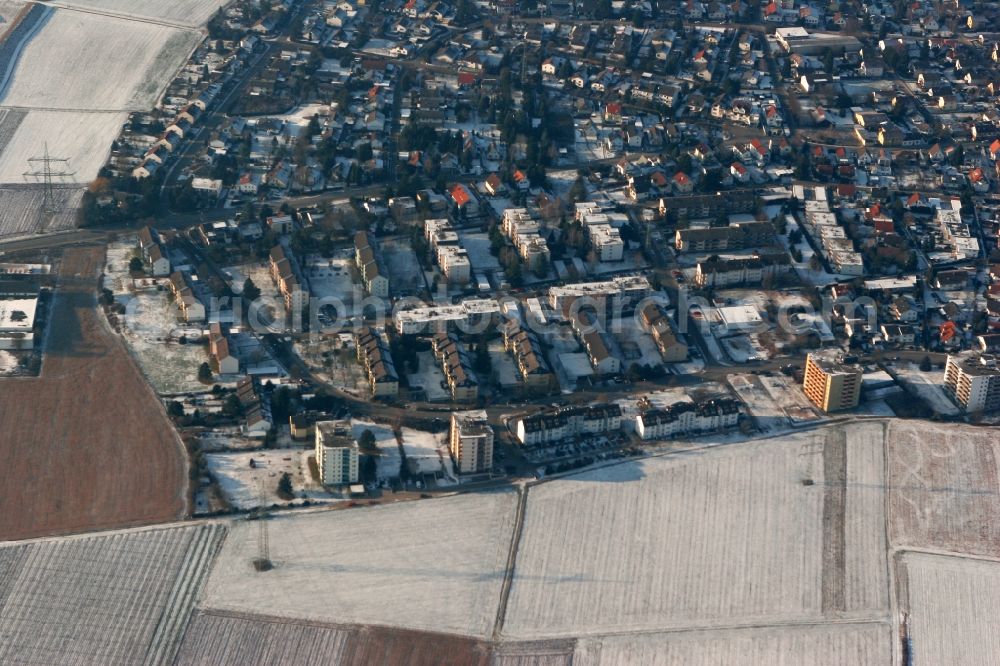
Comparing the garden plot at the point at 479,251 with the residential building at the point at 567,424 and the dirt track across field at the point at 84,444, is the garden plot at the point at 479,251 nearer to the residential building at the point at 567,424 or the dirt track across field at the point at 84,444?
the residential building at the point at 567,424

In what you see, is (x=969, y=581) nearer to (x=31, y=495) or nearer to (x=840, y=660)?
(x=840, y=660)

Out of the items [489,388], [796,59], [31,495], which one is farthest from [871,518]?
[796,59]

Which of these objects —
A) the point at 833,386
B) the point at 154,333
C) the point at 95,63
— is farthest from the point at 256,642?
the point at 95,63

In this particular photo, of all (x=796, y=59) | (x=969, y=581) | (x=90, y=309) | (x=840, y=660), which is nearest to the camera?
(x=840, y=660)

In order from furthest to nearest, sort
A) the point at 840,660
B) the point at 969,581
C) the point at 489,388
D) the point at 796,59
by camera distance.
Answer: the point at 796,59
the point at 489,388
the point at 969,581
the point at 840,660

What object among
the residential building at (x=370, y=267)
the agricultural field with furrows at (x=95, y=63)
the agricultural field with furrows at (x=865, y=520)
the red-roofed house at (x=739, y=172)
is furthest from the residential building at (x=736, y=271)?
the agricultural field with furrows at (x=95, y=63)

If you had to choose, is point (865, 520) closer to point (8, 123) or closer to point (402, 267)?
point (402, 267)

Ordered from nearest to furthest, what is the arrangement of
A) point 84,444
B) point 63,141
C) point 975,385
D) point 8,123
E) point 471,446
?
point 471,446, point 84,444, point 975,385, point 63,141, point 8,123

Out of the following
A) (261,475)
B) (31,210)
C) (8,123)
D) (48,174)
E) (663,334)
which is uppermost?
(261,475)
